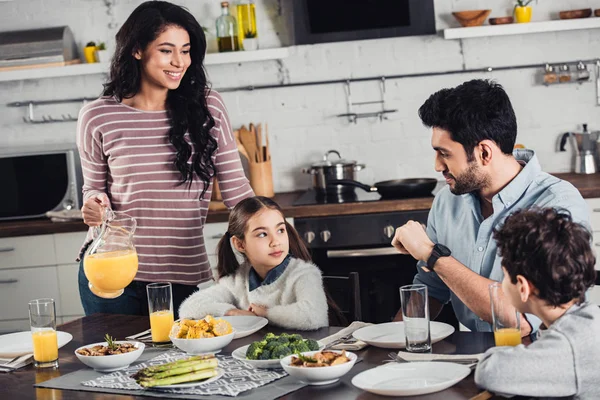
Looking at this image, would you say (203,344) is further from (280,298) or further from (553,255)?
(553,255)

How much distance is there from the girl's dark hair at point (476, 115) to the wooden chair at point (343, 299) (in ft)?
1.82

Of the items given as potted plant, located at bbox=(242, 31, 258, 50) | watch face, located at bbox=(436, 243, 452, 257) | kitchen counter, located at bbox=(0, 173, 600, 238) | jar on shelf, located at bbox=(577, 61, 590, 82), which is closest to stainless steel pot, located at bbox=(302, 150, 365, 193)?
kitchen counter, located at bbox=(0, 173, 600, 238)

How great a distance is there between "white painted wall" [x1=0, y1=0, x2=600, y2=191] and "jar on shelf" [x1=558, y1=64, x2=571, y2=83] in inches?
2.2

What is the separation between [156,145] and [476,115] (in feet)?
3.34

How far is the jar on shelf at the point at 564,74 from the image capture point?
4.61 m

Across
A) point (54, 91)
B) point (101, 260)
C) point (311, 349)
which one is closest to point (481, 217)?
point (311, 349)

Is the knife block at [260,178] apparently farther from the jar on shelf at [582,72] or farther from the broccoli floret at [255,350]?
the broccoli floret at [255,350]

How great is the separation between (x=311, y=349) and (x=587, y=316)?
0.61 metres

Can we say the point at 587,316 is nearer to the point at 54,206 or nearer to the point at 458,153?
the point at 458,153

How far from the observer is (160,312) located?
94.1 inches

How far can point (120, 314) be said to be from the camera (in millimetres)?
2838

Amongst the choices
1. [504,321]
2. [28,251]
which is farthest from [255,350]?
[28,251]

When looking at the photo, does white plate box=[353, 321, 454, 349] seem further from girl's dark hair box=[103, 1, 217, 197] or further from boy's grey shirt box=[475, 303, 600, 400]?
girl's dark hair box=[103, 1, 217, 197]

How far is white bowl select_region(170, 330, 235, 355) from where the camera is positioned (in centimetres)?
224
